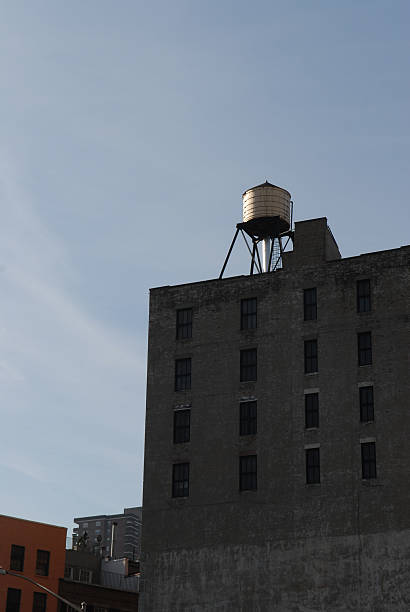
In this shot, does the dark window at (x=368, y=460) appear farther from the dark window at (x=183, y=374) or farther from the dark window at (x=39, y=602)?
the dark window at (x=39, y=602)

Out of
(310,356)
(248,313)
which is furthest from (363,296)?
(248,313)

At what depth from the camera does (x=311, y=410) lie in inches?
3034

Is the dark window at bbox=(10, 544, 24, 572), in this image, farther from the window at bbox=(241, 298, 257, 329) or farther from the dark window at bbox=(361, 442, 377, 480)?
the dark window at bbox=(361, 442, 377, 480)

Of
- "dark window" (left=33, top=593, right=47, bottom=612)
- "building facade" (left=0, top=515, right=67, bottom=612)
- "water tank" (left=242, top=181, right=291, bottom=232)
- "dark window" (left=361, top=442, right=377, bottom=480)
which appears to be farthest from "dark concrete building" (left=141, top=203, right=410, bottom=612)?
"dark window" (left=33, top=593, right=47, bottom=612)

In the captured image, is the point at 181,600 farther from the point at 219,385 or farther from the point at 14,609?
the point at 14,609

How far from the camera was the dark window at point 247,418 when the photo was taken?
78562mm

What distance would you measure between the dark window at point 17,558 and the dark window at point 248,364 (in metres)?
29.9

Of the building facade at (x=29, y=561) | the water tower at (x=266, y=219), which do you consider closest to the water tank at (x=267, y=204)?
the water tower at (x=266, y=219)

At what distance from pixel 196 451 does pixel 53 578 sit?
27.3m

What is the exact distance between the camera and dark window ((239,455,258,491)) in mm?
77062

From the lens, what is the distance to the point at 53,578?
98.6 m

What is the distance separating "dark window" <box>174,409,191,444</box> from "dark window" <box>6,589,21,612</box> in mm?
25322

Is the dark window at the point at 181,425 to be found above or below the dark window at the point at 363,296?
below

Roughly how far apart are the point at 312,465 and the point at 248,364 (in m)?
9.57
